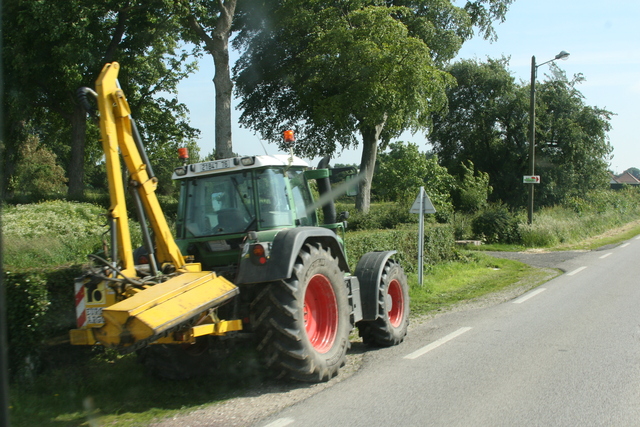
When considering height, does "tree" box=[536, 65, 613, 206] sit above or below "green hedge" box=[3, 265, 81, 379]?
above

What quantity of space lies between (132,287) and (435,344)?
4019 millimetres

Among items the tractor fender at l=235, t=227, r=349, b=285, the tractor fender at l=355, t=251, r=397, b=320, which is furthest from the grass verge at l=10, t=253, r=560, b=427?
the tractor fender at l=355, t=251, r=397, b=320

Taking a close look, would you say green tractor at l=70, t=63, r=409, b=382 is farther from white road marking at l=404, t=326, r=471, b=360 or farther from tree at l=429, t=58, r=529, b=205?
tree at l=429, t=58, r=529, b=205

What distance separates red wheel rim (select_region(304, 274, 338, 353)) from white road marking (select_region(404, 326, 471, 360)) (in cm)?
116

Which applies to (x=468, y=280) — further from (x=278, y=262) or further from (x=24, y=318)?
(x=24, y=318)

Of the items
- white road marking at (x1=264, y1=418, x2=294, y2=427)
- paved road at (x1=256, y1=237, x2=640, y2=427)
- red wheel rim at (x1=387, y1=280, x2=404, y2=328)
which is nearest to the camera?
white road marking at (x1=264, y1=418, x2=294, y2=427)

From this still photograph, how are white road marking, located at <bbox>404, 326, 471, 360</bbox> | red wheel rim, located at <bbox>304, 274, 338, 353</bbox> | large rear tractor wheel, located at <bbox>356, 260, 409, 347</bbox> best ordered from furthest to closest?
large rear tractor wheel, located at <bbox>356, 260, 409, 347</bbox> → white road marking, located at <bbox>404, 326, 471, 360</bbox> → red wheel rim, located at <bbox>304, 274, 338, 353</bbox>

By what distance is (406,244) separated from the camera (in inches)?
562

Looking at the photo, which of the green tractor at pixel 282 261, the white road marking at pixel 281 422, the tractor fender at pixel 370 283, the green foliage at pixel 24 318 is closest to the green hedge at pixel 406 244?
the tractor fender at pixel 370 283

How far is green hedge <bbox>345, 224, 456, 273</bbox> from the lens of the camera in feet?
39.4

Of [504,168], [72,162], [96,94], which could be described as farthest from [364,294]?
[504,168]

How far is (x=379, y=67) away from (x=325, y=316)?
1762 centimetres

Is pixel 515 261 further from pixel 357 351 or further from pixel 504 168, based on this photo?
pixel 504 168

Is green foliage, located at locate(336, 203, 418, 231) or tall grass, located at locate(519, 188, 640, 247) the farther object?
tall grass, located at locate(519, 188, 640, 247)
